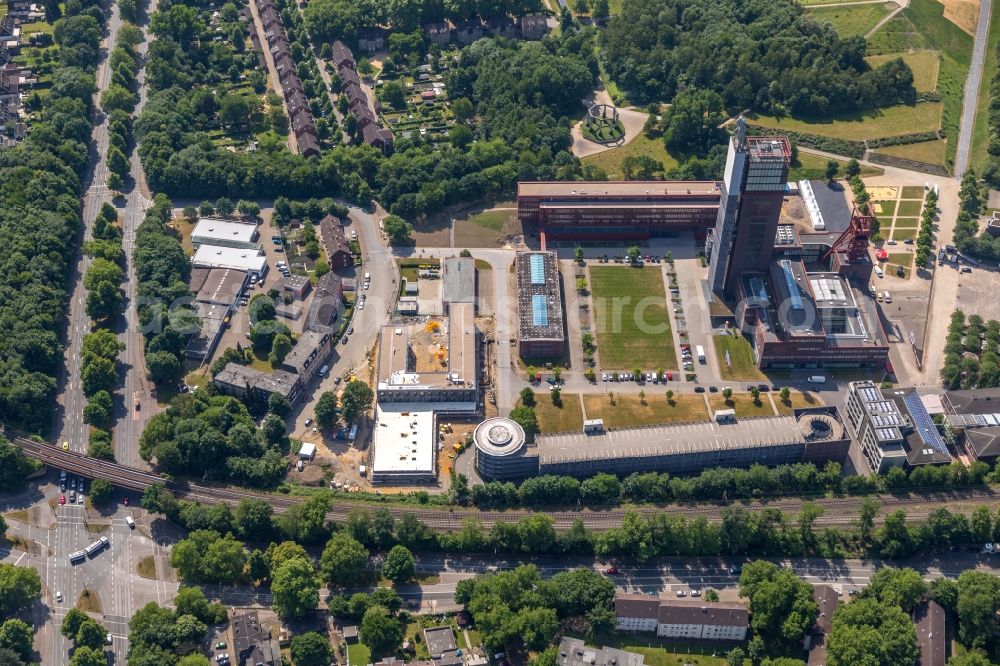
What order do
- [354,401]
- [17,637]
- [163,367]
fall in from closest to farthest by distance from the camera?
[17,637] → [354,401] → [163,367]

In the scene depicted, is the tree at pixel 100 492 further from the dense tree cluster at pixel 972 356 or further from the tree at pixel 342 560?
the dense tree cluster at pixel 972 356

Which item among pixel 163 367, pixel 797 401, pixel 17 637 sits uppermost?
pixel 163 367

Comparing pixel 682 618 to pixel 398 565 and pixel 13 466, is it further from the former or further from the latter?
pixel 13 466

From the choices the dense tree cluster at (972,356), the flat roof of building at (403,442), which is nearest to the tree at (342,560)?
the flat roof of building at (403,442)

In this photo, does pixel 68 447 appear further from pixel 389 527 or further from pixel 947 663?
pixel 947 663

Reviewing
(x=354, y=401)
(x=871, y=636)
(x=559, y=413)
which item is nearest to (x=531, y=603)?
(x=559, y=413)

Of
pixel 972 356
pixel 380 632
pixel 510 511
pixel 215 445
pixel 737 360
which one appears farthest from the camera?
pixel 737 360
